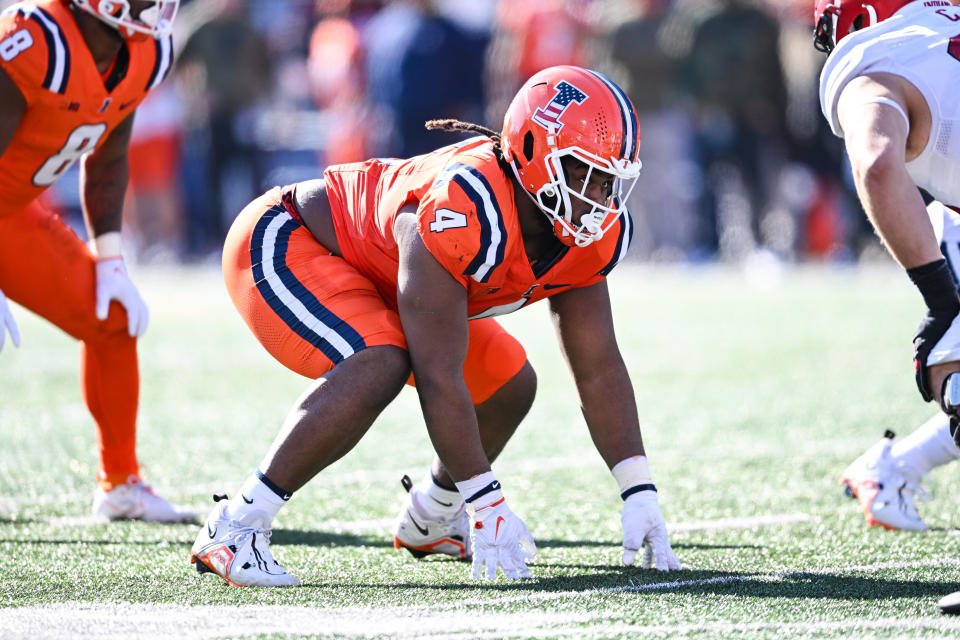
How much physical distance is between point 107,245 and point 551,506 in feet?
5.26

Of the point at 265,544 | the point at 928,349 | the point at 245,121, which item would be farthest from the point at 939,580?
the point at 245,121

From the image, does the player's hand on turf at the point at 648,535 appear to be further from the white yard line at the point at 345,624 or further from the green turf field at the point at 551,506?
the white yard line at the point at 345,624

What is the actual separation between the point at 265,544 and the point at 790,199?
9931 millimetres

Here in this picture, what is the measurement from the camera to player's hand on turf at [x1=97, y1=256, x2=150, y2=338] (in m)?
4.29

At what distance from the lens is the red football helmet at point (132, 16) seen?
4.02 meters

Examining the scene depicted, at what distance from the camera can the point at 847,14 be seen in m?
3.62

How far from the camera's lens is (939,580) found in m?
3.26

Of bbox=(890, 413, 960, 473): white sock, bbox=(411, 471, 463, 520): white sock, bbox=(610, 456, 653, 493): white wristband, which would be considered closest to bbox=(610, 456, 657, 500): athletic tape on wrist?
bbox=(610, 456, 653, 493): white wristband

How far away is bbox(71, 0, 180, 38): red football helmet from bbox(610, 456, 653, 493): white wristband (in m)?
1.87

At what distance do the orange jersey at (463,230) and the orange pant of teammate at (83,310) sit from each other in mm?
978

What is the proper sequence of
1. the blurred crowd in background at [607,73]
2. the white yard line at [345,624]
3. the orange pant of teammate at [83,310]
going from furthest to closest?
the blurred crowd in background at [607,73], the orange pant of teammate at [83,310], the white yard line at [345,624]

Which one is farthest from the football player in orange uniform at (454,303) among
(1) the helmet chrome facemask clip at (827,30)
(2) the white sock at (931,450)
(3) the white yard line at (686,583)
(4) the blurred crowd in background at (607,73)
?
(4) the blurred crowd in background at (607,73)

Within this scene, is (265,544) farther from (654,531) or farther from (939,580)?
(939,580)

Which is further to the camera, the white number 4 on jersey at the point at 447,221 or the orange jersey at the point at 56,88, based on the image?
the orange jersey at the point at 56,88
